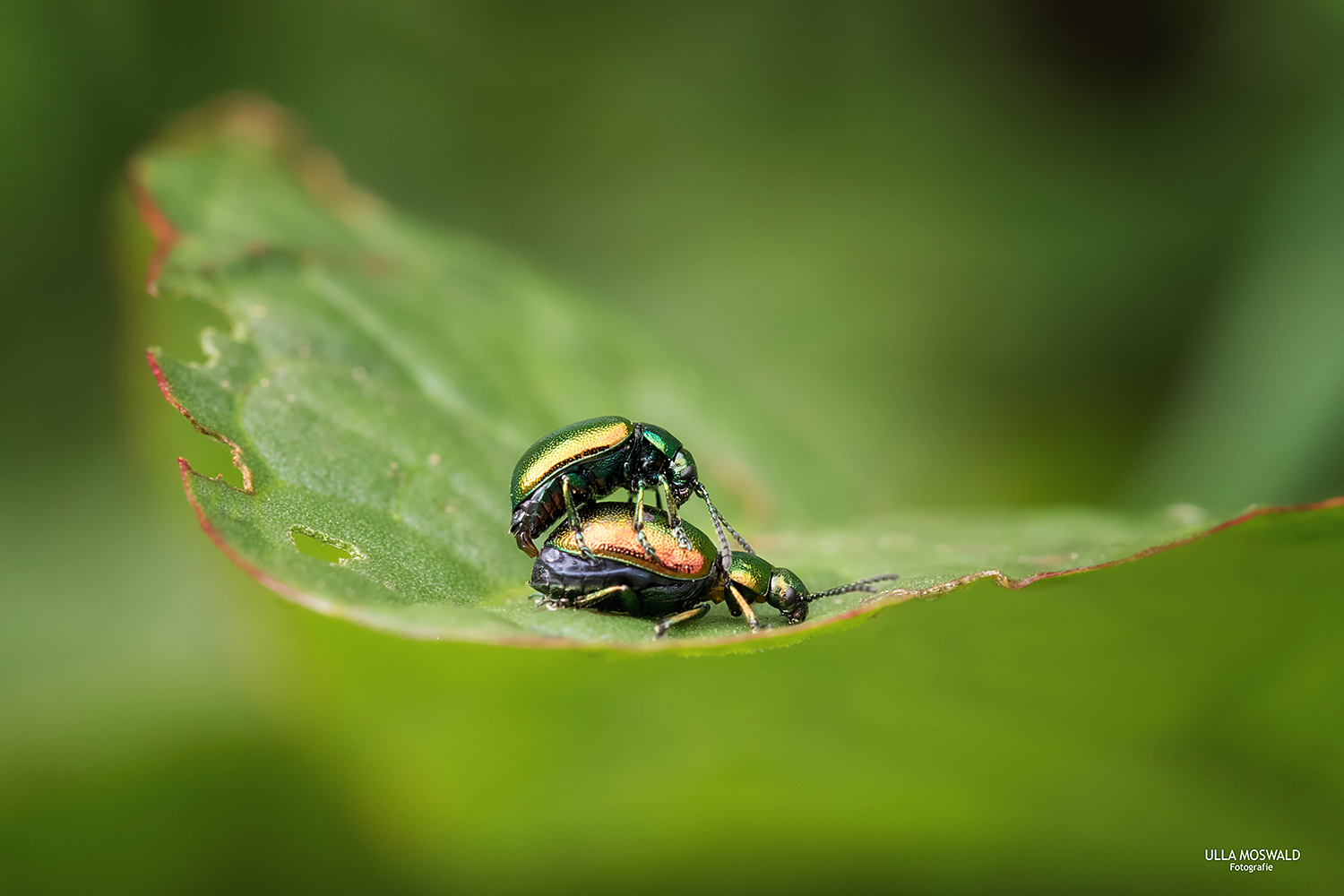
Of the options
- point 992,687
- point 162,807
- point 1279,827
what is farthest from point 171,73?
point 1279,827

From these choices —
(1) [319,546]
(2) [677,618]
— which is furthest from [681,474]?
(1) [319,546]

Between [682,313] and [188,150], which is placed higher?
[682,313]

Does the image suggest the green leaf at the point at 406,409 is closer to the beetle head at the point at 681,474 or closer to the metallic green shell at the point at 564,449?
the metallic green shell at the point at 564,449

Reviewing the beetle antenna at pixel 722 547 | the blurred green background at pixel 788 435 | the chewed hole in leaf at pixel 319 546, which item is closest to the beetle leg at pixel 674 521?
the beetle antenna at pixel 722 547

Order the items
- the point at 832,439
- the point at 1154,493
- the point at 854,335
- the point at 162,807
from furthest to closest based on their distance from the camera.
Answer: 1. the point at 854,335
2. the point at 832,439
3. the point at 1154,493
4. the point at 162,807

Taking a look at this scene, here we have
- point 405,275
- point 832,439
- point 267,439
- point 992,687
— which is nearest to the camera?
point 267,439

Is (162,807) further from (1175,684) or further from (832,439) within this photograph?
(832,439)
